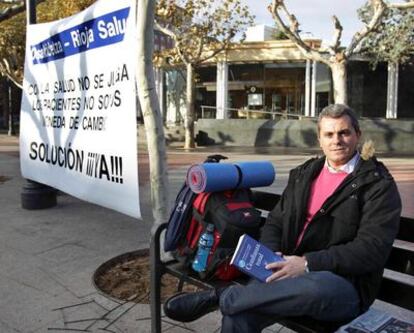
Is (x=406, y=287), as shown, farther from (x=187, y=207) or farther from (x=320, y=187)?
(x=187, y=207)

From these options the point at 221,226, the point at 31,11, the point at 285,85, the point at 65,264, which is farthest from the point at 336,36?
the point at 221,226

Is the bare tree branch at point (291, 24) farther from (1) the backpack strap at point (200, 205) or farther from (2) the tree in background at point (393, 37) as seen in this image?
(1) the backpack strap at point (200, 205)

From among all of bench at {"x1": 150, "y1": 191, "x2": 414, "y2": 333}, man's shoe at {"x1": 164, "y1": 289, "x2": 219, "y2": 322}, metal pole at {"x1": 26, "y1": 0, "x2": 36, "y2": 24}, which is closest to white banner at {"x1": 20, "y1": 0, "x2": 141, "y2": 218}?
metal pole at {"x1": 26, "y1": 0, "x2": 36, "y2": 24}

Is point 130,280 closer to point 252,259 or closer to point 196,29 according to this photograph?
point 252,259

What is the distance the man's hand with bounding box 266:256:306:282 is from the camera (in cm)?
252

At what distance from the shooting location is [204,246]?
9.88 ft

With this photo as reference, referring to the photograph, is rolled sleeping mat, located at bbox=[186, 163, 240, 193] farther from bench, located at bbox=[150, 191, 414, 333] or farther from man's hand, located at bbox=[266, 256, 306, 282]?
man's hand, located at bbox=[266, 256, 306, 282]

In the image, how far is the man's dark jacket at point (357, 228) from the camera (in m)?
2.50

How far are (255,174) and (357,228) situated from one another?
2.83ft

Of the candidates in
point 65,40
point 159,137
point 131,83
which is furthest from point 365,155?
point 65,40

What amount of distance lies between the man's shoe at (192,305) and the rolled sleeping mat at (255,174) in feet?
2.27

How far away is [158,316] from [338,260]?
52.8 inches

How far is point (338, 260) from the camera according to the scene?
250cm

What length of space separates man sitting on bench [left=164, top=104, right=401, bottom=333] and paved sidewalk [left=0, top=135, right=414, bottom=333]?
1.07 m
